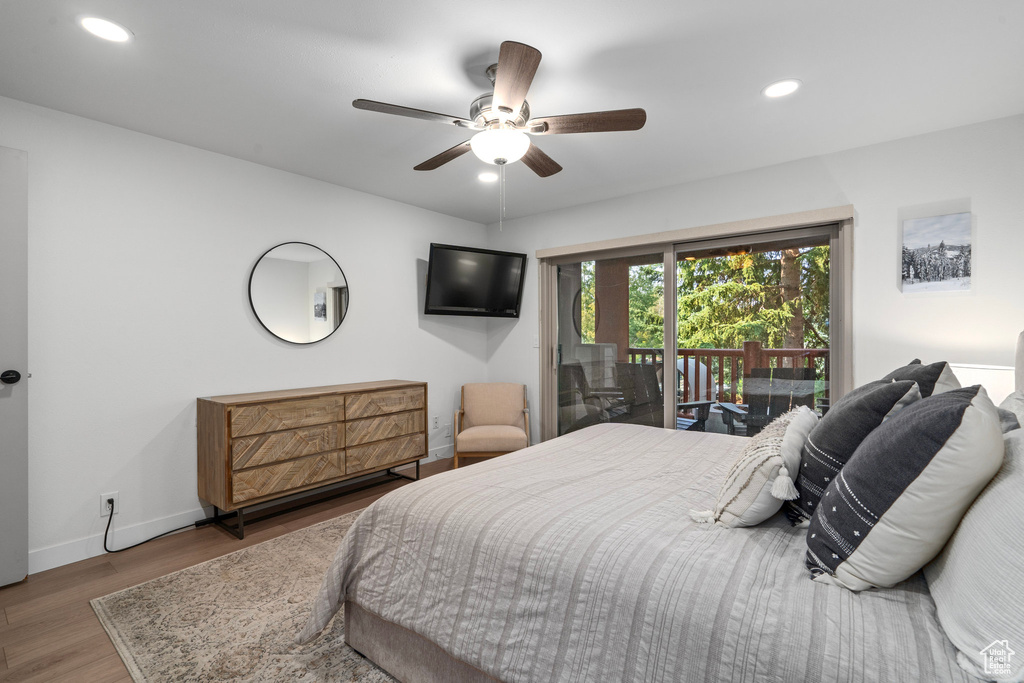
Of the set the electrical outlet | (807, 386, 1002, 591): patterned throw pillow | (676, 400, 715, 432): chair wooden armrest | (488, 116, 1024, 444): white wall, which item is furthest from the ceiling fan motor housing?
the electrical outlet

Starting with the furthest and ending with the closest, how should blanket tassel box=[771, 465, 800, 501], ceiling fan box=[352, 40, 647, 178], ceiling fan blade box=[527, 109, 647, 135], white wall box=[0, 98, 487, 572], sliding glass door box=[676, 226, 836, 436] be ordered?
sliding glass door box=[676, 226, 836, 436] < white wall box=[0, 98, 487, 572] < ceiling fan blade box=[527, 109, 647, 135] < ceiling fan box=[352, 40, 647, 178] < blanket tassel box=[771, 465, 800, 501]

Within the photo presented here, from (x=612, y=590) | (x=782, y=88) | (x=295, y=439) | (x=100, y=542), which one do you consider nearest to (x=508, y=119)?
(x=782, y=88)

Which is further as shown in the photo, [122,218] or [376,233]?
[376,233]

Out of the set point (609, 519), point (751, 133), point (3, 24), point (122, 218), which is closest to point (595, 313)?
point (751, 133)

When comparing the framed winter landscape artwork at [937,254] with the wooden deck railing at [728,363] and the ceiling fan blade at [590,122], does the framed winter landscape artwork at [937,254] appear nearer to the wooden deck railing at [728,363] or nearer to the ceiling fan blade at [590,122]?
the wooden deck railing at [728,363]

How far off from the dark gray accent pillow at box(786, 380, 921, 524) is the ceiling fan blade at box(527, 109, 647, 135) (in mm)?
1414

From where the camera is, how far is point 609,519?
1.43 m

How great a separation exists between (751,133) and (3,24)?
3.62 m

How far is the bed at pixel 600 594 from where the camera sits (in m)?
0.95

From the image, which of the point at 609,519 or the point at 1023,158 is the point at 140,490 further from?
the point at 1023,158

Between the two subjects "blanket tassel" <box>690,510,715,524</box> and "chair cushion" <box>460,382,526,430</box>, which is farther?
"chair cushion" <box>460,382,526,430</box>

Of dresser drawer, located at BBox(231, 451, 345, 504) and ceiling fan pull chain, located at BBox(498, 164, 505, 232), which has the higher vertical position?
ceiling fan pull chain, located at BBox(498, 164, 505, 232)

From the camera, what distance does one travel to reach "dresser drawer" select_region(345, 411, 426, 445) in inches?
136

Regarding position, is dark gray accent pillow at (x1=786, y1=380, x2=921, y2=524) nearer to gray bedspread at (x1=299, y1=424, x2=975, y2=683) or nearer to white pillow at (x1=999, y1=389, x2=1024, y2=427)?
gray bedspread at (x1=299, y1=424, x2=975, y2=683)
